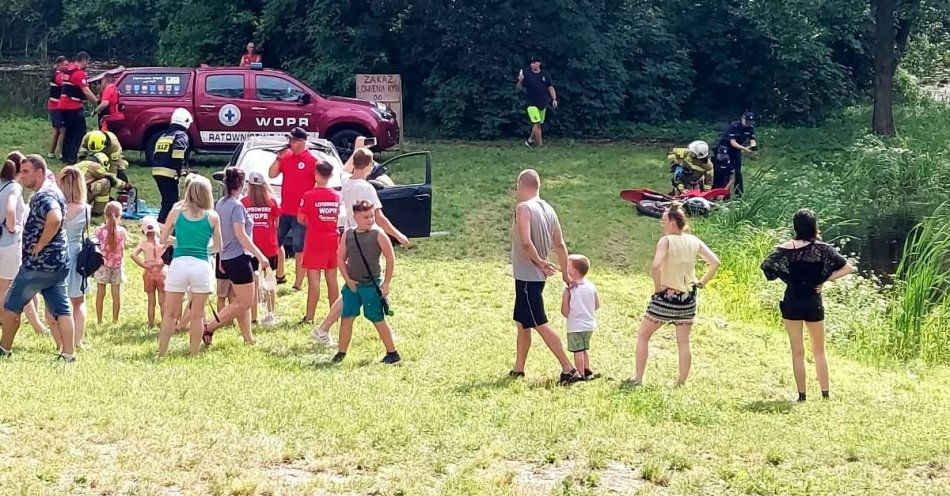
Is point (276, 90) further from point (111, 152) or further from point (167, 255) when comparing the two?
point (167, 255)

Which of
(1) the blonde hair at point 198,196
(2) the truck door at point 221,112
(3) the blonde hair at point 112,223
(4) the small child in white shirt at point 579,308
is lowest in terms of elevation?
(4) the small child in white shirt at point 579,308

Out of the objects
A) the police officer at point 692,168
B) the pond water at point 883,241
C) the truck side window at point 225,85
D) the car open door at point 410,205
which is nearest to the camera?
the car open door at point 410,205

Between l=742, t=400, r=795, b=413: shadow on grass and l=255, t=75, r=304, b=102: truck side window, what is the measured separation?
1323cm

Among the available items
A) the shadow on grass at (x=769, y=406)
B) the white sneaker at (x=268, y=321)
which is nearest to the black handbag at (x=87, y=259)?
Answer: the white sneaker at (x=268, y=321)

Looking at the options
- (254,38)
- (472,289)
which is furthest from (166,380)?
(254,38)

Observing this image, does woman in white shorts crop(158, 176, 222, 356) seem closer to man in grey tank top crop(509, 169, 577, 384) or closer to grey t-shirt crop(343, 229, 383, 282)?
grey t-shirt crop(343, 229, 383, 282)

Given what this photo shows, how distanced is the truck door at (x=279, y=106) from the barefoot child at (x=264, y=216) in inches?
359

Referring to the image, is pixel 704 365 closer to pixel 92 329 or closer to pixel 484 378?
pixel 484 378

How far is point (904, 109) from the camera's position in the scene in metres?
31.3

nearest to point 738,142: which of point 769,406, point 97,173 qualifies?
point 97,173

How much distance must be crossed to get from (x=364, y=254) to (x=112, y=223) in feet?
8.55

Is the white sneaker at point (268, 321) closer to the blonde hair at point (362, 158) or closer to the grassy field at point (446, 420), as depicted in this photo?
the grassy field at point (446, 420)

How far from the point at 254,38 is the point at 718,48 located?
1140 cm

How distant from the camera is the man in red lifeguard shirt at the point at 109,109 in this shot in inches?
741
